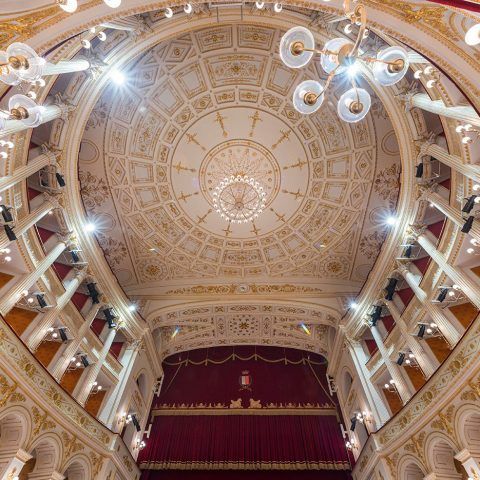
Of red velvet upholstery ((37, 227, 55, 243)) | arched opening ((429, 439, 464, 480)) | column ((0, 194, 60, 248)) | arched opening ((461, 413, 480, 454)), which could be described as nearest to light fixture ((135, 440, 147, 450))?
red velvet upholstery ((37, 227, 55, 243))

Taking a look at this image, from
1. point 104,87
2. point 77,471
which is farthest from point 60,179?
point 77,471

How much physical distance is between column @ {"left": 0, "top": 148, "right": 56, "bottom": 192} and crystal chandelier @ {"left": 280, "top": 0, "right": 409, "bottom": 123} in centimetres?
676

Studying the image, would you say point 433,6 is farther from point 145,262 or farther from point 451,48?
point 145,262

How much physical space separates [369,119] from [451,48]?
5.65m

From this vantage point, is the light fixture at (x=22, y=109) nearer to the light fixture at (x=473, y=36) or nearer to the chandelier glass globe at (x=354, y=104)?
the chandelier glass globe at (x=354, y=104)

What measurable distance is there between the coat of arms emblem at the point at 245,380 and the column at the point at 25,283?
9.47 metres

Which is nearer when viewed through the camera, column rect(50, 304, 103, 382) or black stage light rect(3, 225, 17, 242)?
black stage light rect(3, 225, 17, 242)

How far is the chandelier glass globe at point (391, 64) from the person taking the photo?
4051 mm

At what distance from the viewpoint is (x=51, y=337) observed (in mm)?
8711

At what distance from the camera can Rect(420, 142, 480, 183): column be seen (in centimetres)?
646

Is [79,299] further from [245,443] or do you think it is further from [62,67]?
[245,443]

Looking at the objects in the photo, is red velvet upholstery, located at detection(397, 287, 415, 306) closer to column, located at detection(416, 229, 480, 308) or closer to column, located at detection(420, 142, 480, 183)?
column, located at detection(416, 229, 480, 308)

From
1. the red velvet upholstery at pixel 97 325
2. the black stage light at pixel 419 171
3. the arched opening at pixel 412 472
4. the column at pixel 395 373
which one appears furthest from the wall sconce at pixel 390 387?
the red velvet upholstery at pixel 97 325

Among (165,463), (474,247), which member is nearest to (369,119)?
(474,247)
